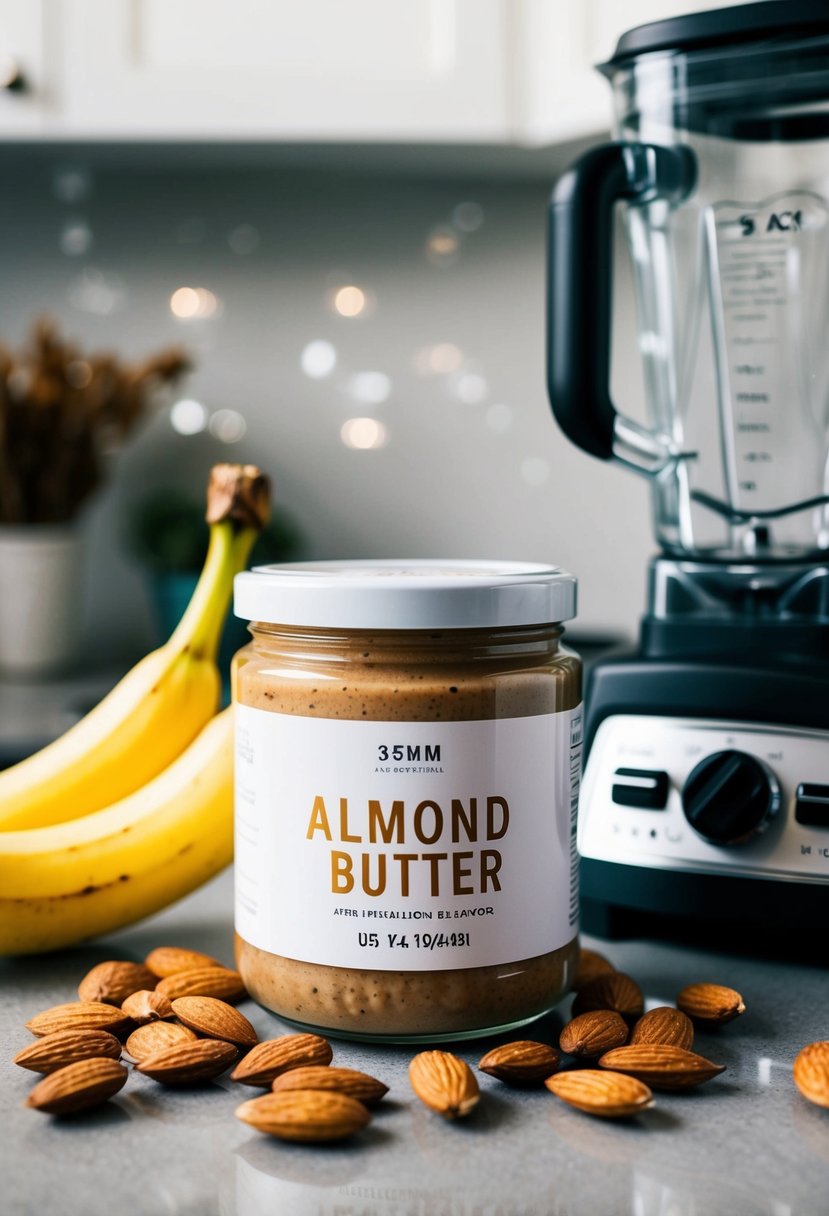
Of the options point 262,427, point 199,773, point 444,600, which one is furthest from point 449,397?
point 444,600

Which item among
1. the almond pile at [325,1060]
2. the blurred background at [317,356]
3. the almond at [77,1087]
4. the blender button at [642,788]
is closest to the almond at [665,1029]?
the almond pile at [325,1060]

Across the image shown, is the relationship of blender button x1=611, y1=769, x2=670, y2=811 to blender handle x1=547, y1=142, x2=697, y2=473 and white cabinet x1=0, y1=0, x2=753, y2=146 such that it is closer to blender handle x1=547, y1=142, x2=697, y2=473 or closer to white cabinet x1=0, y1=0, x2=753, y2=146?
blender handle x1=547, y1=142, x2=697, y2=473

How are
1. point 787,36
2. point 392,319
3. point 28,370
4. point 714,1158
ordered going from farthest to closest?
point 392,319 → point 28,370 → point 787,36 → point 714,1158

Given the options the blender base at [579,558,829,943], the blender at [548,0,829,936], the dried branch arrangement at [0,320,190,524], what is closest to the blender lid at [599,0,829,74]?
the blender at [548,0,829,936]

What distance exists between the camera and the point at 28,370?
1210 millimetres

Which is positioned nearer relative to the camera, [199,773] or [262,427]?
[199,773]

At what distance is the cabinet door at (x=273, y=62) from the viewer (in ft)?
3.39

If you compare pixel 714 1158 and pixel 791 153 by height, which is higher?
pixel 791 153

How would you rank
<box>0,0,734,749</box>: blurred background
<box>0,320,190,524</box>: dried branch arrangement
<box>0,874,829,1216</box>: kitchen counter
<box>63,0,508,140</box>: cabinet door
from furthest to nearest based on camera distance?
<box>0,0,734,749</box>: blurred background < <box>0,320,190,524</box>: dried branch arrangement < <box>63,0,508,140</box>: cabinet door < <box>0,874,829,1216</box>: kitchen counter

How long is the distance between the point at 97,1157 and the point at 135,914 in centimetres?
22

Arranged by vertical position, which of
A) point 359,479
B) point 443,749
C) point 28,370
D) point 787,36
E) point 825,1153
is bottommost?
point 825,1153

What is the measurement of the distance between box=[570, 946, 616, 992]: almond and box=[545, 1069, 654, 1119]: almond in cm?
11

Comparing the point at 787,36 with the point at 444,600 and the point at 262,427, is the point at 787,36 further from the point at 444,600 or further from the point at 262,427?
the point at 262,427

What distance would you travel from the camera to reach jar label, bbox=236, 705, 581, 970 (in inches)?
19.4
